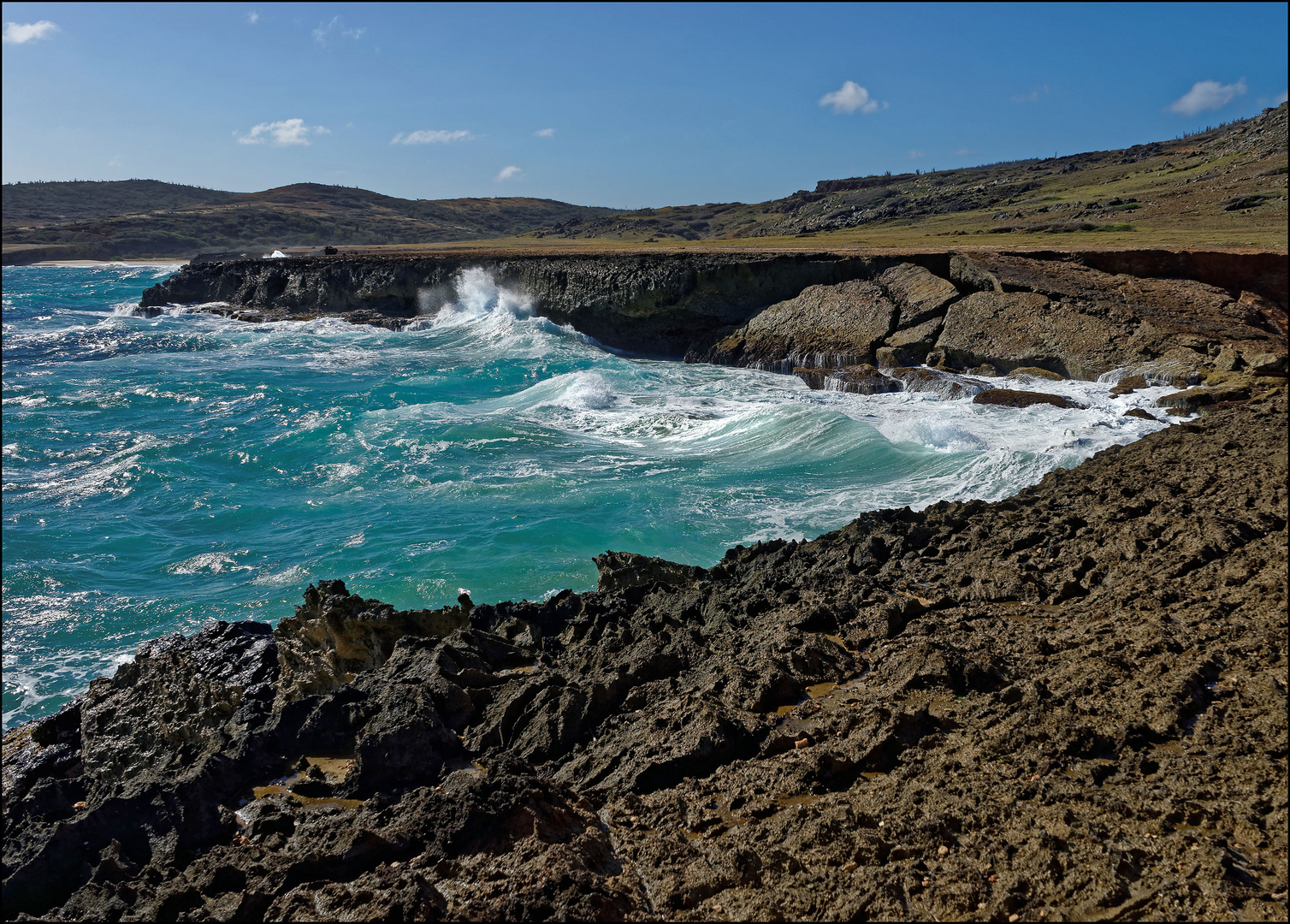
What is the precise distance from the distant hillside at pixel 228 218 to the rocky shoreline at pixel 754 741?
74.1m

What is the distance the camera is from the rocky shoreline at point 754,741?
3.86 m

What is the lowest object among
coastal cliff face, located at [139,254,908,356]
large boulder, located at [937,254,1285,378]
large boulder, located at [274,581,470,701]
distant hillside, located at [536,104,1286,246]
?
large boulder, located at [274,581,470,701]

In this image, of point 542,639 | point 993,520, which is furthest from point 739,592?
point 993,520

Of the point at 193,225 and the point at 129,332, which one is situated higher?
the point at 193,225

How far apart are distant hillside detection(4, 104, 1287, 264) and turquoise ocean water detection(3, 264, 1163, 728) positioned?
1269 centimetres

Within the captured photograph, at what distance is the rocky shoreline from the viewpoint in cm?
386

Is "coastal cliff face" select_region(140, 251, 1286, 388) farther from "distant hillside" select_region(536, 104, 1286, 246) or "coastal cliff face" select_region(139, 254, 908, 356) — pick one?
"distant hillside" select_region(536, 104, 1286, 246)

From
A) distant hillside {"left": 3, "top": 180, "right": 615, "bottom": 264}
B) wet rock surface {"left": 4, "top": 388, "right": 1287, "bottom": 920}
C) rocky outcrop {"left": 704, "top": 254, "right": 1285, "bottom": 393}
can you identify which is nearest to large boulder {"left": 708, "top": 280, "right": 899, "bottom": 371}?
rocky outcrop {"left": 704, "top": 254, "right": 1285, "bottom": 393}

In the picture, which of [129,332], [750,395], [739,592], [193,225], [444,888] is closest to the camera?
[444,888]

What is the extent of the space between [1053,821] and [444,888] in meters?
2.94

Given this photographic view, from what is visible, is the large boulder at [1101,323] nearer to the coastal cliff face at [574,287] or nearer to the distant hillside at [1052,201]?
the coastal cliff face at [574,287]

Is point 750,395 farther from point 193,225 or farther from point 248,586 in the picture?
point 193,225

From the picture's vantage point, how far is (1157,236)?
25234 mm

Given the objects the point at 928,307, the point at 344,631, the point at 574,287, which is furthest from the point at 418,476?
the point at 574,287
